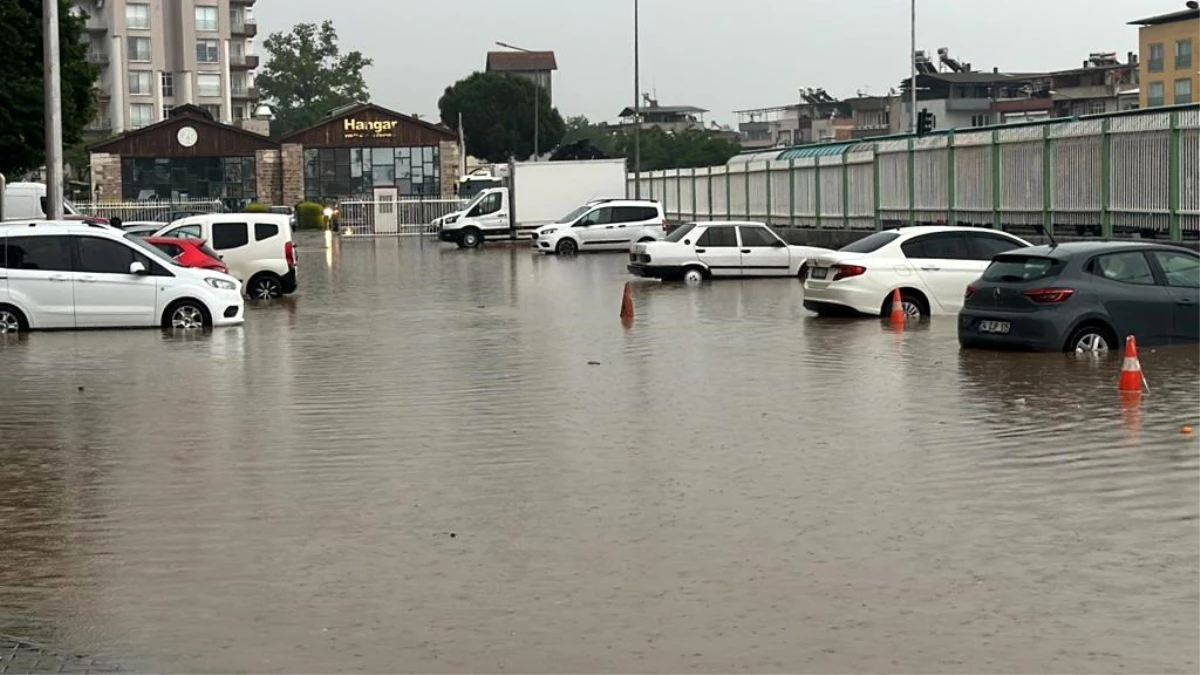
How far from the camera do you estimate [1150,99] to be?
10944cm

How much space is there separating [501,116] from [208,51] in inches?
844

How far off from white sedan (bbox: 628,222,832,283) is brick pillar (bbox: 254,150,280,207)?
58956 mm

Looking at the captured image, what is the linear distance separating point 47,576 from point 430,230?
75.7 meters

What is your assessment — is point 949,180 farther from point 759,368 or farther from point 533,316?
point 759,368

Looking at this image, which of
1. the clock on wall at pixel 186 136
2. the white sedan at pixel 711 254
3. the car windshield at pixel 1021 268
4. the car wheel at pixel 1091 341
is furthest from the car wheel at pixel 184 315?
the clock on wall at pixel 186 136

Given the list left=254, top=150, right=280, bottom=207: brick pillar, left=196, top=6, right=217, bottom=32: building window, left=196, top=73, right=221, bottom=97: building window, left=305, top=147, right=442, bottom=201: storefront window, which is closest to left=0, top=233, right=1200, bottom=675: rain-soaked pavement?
left=305, top=147, right=442, bottom=201: storefront window

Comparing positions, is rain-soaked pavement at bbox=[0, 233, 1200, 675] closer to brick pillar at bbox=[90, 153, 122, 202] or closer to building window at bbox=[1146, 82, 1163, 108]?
brick pillar at bbox=[90, 153, 122, 202]

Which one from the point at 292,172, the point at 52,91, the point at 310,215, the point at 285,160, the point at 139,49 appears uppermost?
the point at 139,49

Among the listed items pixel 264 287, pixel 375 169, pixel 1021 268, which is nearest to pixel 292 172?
pixel 375 169

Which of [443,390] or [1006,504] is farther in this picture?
[443,390]

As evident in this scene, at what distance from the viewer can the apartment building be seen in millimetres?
123688

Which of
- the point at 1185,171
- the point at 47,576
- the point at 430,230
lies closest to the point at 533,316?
the point at 1185,171

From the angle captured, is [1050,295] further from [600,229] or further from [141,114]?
[141,114]

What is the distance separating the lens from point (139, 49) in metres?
126
